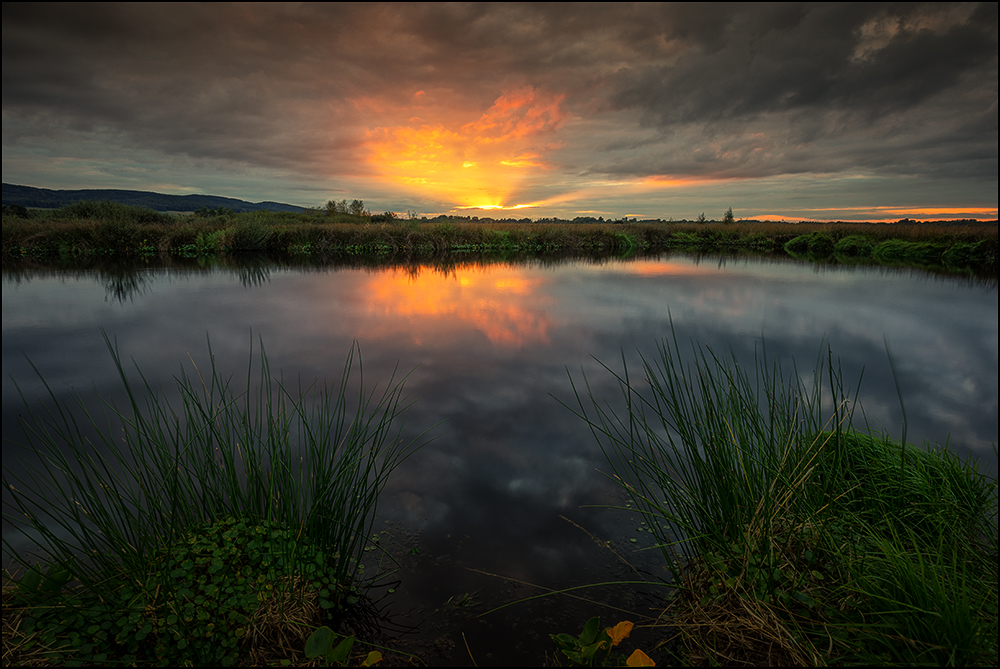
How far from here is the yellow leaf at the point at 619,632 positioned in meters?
1.90

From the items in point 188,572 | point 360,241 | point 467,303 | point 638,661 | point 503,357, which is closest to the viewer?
point 638,661

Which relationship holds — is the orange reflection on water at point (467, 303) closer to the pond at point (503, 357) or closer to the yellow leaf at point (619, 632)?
the pond at point (503, 357)

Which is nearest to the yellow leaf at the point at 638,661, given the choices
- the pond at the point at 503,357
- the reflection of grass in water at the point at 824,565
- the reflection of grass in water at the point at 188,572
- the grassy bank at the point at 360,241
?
the reflection of grass in water at the point at 824,565

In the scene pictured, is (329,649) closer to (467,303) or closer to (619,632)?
(619,632)

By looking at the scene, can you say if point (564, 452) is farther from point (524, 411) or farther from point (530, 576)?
point (530, 576)

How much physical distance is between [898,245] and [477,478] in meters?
30.1

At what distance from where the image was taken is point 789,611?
1845 millimetres

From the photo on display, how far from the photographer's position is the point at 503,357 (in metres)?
6.56

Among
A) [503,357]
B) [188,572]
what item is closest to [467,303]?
[503,357]

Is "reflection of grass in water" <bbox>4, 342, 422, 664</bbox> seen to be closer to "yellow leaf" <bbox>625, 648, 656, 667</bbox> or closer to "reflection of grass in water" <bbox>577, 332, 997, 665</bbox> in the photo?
"yellow leaf" <bbox>625, 648, 656, 667</bbox>

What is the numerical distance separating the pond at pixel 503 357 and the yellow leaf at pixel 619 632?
0.27 metres

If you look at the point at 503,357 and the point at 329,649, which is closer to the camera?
the point at 329,649

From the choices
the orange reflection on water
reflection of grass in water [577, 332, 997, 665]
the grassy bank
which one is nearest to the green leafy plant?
reflection of grass in water [577, 332, 997, 665]

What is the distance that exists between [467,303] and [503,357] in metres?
4.05
